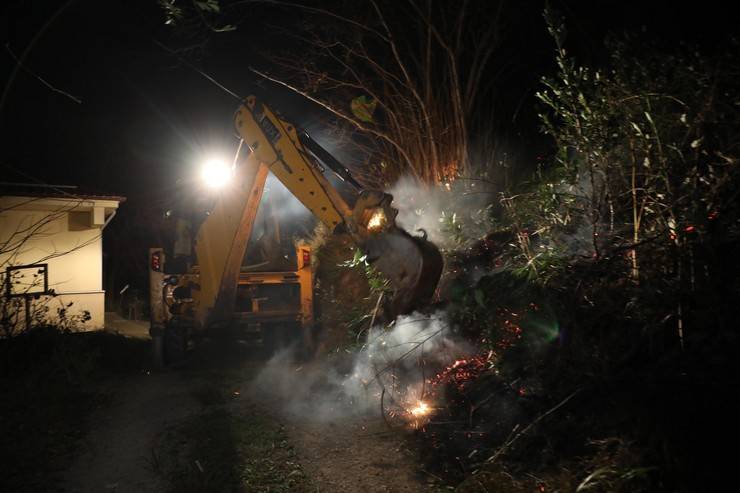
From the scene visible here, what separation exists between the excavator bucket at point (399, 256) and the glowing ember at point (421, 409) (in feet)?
5.14

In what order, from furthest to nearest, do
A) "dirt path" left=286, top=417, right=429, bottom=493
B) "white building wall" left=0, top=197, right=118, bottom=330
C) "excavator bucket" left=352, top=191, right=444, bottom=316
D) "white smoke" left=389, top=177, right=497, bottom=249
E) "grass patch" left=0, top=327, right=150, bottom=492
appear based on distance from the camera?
"white building wall" left=0, top=197, right=118, bottom=330 < "white smoke" left=389, top=177, right=497, bottom=249 < "grass patch" left=0, top=327, right=150, bottom=492 < "dirt path" left=286, top=417, right=429, bottom=493 < "excavator bucket" left=352, top=191, right=444, bottom=316

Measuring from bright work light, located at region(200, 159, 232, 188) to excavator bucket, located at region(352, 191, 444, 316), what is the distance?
3.47m

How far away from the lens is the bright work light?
707cm

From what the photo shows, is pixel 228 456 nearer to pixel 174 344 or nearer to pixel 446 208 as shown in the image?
pixel 174 344

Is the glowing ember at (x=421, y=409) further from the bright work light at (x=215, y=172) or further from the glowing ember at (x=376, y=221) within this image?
the bright work light at (x=215, y=172)

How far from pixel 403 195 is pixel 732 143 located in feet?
18.9

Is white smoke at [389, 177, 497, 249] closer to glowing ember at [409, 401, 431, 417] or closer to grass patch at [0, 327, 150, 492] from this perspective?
glowing ember at [409, 401, 431, 417]

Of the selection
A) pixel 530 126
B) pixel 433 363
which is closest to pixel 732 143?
pixel 433 363

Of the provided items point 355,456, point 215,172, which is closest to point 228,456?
point 355,456

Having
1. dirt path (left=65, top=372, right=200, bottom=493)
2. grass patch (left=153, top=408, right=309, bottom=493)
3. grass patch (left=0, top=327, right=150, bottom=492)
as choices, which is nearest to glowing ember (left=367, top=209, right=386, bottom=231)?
grass patch (left=153, top=408, right=309, bottom=493)

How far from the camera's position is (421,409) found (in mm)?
4992

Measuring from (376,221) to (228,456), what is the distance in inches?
108

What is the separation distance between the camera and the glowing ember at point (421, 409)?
16.1ft

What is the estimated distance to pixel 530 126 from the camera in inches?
388
